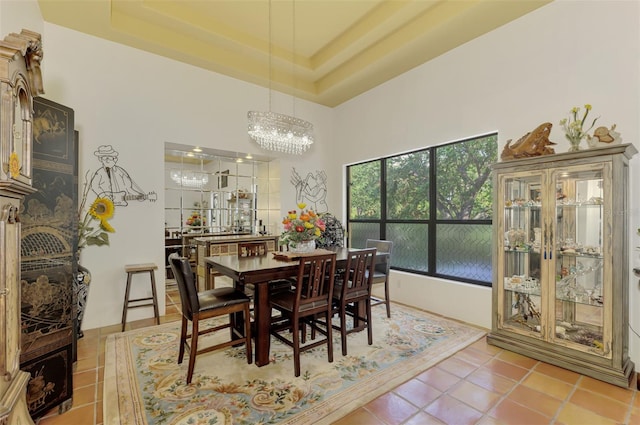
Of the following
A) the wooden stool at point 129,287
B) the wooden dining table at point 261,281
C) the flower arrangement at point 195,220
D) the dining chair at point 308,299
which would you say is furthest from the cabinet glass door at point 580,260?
the flower arrangement at point 195,220

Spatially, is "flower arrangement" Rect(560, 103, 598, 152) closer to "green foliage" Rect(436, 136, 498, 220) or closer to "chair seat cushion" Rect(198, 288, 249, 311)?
"green foliage" Rect(436, 136, 498, 220)

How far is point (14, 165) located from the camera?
49.5 inches

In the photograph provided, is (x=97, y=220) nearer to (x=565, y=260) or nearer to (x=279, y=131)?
(x=279, y=131)

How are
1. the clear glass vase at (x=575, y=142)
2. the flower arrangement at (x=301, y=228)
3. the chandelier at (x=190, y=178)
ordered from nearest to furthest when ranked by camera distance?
the clear glass vase at (x=575, y=142), the flower arrangement at (x=301, y=228), the chandelier at (x=190, y=178)

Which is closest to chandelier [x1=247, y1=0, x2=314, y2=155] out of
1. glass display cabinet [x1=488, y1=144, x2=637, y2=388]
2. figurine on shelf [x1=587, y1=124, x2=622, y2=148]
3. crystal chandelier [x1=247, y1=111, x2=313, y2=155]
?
crystal chandelier [x1=247, y1=111, x2=313, y2=155]

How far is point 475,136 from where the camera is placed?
11.6 ft

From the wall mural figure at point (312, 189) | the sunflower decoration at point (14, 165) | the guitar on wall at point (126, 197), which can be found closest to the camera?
the sunflower decoration at point (14, 165)

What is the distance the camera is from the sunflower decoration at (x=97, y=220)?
341 centimetres

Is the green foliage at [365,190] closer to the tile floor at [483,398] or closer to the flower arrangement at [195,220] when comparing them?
the flower arrangement at [195,220]

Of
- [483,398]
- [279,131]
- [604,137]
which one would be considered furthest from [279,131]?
[483,398]

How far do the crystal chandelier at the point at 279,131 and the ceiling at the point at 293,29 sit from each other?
4.09 ft

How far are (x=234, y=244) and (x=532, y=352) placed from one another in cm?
387

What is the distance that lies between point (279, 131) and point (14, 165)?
2.62m

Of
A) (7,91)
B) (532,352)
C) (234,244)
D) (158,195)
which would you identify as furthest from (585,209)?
(158,195)
